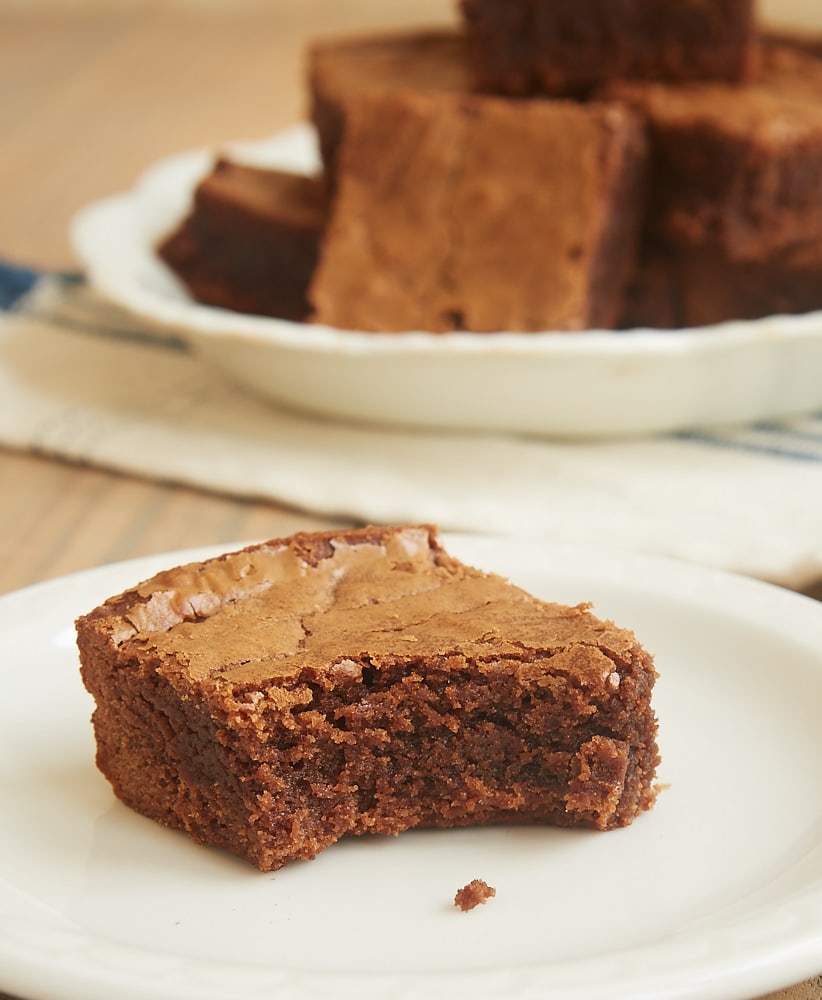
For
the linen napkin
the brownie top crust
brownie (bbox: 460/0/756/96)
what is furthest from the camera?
brownie (bbox: 460/0/756/96)

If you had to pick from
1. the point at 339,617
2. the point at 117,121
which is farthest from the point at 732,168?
the point at 117,121

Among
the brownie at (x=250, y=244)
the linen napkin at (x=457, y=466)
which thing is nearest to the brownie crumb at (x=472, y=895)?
the linen napkin at (x=457, y=466)

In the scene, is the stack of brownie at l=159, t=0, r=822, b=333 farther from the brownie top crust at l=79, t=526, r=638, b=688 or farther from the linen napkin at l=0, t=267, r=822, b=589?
the brownie top crust at l=79, t=526, r=638, b=688

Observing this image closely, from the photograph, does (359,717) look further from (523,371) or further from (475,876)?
(523,371)

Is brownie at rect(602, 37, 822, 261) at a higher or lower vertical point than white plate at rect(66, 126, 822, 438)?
higher

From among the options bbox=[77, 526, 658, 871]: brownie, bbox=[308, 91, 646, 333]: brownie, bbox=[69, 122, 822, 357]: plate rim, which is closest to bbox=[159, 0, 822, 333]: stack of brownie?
bbox=[308, 91, 646, 333]: brownie

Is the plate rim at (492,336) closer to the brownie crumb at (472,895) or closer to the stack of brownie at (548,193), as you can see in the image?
the stack of brownie at (548,193)

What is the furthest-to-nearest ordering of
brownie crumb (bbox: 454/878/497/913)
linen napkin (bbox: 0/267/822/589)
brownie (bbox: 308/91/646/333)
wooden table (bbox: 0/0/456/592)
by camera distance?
brownie (bbox: 308/91/646/333) < wooden table (bbox: 0/0/456/592) < linen napkin (bbox: 0/267/822/589) < brownie crumb (bbox: 454/878/497/913)
